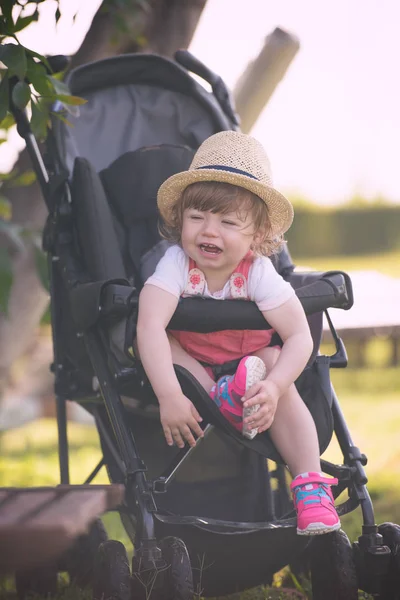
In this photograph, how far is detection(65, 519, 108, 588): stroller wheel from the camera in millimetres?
2682

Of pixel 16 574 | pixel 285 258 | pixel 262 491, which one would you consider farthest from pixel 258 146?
pixel 16 574

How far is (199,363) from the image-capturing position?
2498 millimetres

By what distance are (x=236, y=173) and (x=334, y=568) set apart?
1.03m

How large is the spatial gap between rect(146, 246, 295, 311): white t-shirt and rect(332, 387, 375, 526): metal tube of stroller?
354 mm

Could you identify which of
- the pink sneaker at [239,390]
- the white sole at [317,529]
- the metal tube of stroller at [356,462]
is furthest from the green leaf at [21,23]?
the white sole at [317,529]

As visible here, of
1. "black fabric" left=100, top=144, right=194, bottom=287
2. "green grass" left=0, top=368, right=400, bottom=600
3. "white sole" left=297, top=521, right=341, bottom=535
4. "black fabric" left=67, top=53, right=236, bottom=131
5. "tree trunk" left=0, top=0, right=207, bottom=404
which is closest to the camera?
"white sole" left=297, top=521, right=341, bottom=535

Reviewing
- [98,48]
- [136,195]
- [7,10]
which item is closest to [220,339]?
[136,195]

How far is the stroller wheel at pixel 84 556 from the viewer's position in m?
2.68

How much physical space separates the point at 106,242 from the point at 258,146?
527 millimetres

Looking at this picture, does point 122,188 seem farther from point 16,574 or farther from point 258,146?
point 16,574

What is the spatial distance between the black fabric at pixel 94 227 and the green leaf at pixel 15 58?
0.53 m

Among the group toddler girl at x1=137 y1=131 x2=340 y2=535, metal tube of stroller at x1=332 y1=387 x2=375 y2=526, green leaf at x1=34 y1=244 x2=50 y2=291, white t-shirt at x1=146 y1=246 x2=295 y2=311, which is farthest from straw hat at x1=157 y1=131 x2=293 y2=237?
green leaf at x1=34 y1=244 x2=50 y2=291

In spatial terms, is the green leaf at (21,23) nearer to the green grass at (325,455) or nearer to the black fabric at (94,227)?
the black fabric at (94,227)

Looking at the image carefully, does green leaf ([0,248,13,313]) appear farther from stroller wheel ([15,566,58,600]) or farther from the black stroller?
stroller wheel ([15,566,58,600])
